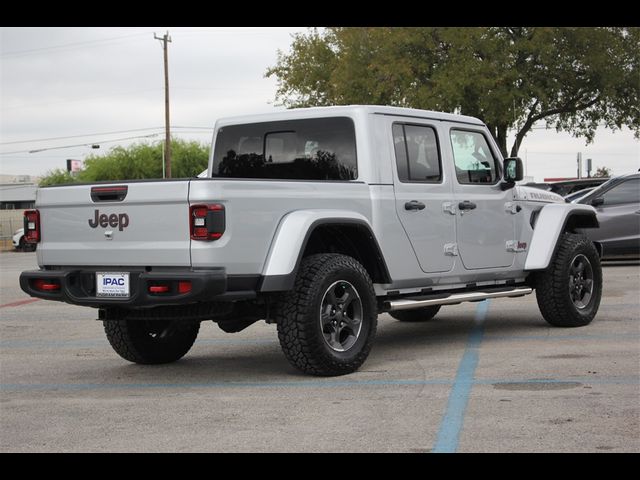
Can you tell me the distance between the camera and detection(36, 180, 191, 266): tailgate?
7410 millimetres

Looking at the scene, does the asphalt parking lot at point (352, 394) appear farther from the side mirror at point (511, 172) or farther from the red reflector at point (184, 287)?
the side mirror at point (511, 172)

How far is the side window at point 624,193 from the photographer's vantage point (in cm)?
1814

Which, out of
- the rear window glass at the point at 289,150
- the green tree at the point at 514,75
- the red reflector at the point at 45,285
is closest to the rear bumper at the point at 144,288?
the red reflector at the point at 45,285

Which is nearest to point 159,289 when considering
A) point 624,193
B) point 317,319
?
point 317,319

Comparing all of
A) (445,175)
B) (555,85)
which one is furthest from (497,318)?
(555,85)

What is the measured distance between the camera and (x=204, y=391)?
7.59 meters

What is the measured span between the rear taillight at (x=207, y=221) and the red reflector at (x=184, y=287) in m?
0.32

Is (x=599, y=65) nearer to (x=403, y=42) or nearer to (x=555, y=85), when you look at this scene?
(x=555, y=85)

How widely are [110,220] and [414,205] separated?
2596mm

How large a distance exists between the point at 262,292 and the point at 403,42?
31.9 metres

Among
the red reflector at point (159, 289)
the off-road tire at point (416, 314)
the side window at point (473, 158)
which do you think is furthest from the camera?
the off-road tire at point (416, 314)

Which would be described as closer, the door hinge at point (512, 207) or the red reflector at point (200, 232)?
the red reflector at point (200, 232)

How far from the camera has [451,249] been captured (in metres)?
9.39

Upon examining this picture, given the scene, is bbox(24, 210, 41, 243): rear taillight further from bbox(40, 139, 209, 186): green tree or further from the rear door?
bbox(40, 139, 209, 186): green tree
